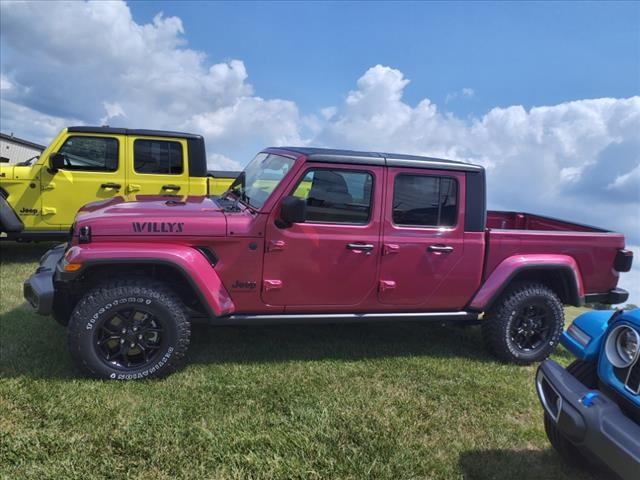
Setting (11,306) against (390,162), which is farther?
(11,306)

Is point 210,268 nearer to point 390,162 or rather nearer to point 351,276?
point 351,276

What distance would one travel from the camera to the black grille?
2.35 meters

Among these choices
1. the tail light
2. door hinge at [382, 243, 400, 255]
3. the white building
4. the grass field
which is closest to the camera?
the grass field

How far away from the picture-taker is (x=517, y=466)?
307 centimetres

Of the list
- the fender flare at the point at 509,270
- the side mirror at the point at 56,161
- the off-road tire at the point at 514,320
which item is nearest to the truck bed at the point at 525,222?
the fender flare at the point at 509,270

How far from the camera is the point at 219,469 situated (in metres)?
2.79

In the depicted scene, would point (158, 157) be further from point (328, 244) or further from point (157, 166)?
point (328, 244)

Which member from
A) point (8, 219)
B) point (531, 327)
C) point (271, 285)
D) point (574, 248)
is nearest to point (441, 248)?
point (531, 327)

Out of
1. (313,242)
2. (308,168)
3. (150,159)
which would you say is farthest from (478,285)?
(150,159)

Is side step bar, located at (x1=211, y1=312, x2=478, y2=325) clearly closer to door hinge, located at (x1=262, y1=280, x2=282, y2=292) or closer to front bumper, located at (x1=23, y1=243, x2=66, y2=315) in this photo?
door hinge, located at (x1=262, y1=280, x2=282, y2=292)

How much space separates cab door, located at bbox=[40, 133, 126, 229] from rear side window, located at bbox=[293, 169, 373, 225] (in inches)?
189

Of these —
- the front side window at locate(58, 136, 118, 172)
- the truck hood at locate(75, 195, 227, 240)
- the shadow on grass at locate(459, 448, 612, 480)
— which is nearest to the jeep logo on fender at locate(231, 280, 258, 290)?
the truck hood at locate(75, 195, 227, 240)

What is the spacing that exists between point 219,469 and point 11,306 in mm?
3821

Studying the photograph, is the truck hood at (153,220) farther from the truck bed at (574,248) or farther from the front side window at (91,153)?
the front side window at (91,153)
